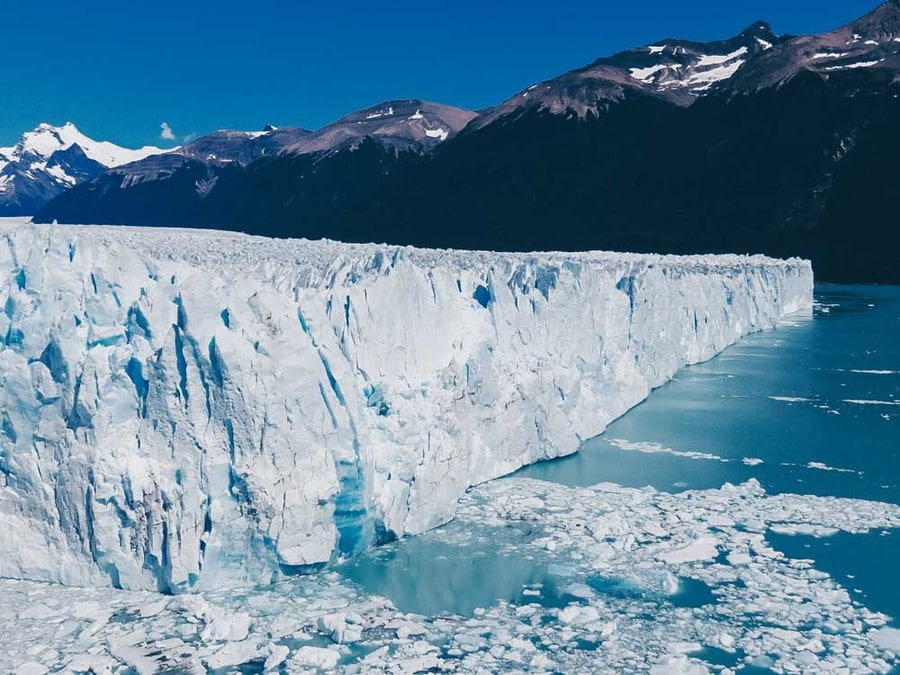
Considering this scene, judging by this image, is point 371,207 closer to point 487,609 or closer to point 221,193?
point 221,193

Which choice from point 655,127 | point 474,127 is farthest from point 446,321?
point 474,127

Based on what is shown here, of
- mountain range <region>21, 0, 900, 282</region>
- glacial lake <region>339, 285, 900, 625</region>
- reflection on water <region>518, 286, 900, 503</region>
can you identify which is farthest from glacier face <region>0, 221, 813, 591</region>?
mountain range <region>21, 0, 900, 282</region>

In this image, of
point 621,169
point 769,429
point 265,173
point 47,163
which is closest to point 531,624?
point 769,429

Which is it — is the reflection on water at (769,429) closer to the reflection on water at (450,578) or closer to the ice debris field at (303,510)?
the ice debris field at (303,510)

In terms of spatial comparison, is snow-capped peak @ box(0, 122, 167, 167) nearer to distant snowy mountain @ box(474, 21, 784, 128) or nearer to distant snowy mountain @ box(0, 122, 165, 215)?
distant snowy mountain @ box(0, 122, 165, 215)

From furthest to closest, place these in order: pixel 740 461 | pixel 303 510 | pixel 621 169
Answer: pixel 621 169 < pixel 740 461 < pixel 303 510

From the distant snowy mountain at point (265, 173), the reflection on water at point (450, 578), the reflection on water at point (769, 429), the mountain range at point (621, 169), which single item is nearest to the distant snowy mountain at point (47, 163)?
the distant snowy mountain at point (265, 173)

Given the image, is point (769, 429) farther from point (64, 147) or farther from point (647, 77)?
point (64, 147)
